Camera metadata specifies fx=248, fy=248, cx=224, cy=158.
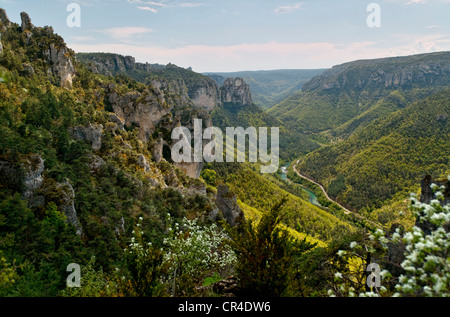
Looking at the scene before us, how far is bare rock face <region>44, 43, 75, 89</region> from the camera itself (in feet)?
171

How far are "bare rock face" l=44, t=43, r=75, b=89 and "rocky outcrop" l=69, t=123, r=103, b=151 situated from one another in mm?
20568

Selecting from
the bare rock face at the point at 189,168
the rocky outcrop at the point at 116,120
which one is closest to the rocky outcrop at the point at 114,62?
the bare rock face at the point at 189,168

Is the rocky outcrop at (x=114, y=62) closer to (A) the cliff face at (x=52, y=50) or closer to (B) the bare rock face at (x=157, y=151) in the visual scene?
(A) the cliff face at (x=52, y=50)

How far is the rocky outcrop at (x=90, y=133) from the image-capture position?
124ft

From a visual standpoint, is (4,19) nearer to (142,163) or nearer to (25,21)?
(25,21)

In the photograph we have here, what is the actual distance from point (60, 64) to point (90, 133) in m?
24.6

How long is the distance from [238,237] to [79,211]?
22.9 metres

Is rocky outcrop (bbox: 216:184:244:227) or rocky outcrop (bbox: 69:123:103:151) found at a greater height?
rocky outcrop (bbox: 69:123:103:151)

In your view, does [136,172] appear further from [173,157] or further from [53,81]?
[53,81]

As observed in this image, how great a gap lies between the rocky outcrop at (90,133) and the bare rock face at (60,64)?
20.6 metres

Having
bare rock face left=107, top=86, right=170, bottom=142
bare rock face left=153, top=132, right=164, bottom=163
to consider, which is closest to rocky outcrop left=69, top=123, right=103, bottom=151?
bare rock face left=153, top=132, right=164, bottom=163

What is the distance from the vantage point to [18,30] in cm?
5384

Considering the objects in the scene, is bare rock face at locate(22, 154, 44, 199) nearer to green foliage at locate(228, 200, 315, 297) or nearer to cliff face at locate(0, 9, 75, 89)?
green foliage at locate(228, 200, 315, 297)

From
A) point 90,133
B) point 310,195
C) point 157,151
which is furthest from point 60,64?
point 310,195
